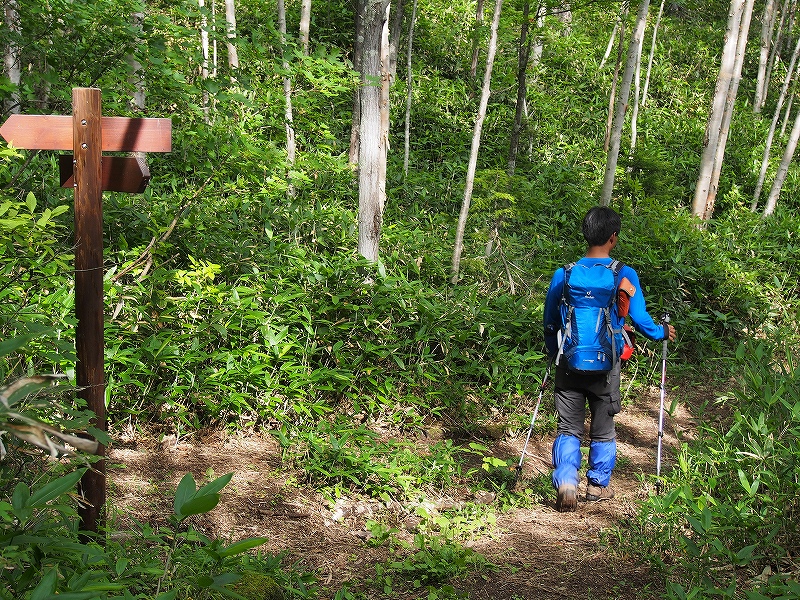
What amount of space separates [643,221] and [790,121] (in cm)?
853

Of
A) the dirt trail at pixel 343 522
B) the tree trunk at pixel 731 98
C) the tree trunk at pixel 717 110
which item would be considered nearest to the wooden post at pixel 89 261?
the dirt trail at pixel 343 522

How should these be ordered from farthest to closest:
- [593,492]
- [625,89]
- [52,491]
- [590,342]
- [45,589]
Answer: [625,89], [593,492], [590,342], [52,491], [45,589]

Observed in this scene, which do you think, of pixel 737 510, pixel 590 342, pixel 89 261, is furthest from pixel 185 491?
pixel 590 342

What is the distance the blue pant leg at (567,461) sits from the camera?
4.68 meters

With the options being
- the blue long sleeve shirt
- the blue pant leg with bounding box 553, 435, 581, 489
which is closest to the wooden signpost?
the blue long sleeve shirt

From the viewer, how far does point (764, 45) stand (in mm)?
14492

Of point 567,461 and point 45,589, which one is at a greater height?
point 45,589

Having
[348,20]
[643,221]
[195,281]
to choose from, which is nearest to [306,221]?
[195,281]

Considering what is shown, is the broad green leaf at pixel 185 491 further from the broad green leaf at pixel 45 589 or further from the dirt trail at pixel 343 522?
the dirt trail at pixel 343 522

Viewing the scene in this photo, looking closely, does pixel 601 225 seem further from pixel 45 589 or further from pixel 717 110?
pixel 717 110

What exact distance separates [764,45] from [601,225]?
12.7 metres

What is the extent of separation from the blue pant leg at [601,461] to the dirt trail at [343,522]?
0.17 meters

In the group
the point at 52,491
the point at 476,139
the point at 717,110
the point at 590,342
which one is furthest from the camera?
the point at 717,110

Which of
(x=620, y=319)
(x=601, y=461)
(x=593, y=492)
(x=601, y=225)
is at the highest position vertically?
(x=601, y=225)
